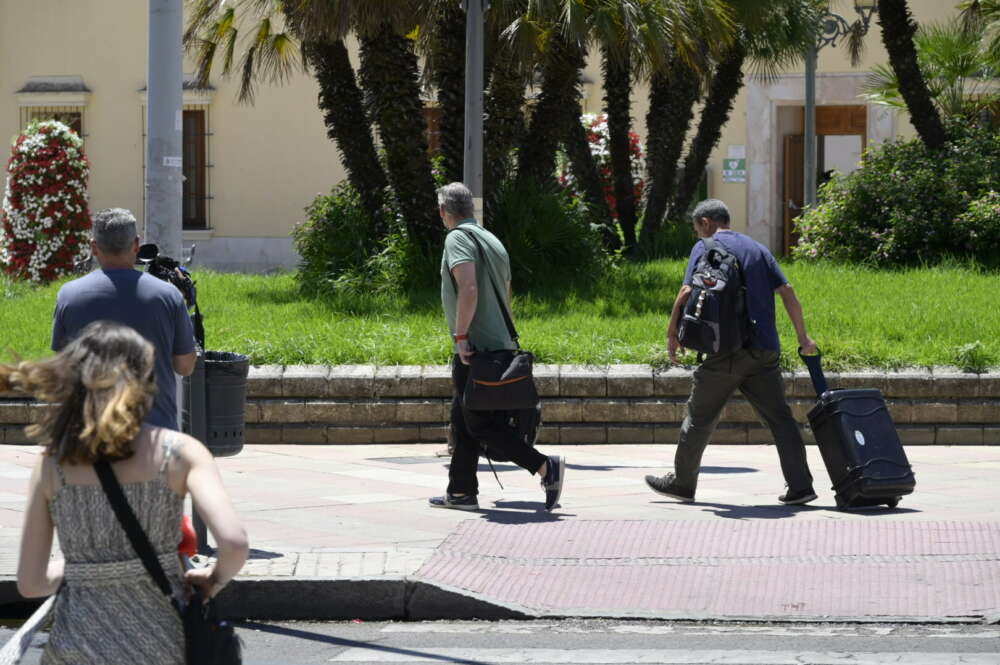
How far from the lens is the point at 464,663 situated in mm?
5758

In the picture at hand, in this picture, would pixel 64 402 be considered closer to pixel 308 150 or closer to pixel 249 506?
pixel 249 506

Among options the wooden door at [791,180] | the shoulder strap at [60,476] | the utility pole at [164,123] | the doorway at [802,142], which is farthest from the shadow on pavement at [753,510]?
the wooden door at [791,180]

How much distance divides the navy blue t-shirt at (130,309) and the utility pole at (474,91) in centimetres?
613

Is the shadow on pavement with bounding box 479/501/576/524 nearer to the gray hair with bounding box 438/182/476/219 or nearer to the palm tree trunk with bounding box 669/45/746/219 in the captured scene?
the gray hair with bounding box 438/182/476/219

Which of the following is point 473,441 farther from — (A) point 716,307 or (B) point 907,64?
(B) point 907,64

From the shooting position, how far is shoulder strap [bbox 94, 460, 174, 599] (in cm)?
333

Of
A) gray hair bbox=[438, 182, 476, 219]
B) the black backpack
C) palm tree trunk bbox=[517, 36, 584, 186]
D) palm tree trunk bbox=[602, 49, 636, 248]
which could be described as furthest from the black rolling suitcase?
palm tree trunk bbox=[602, 49, 636, 248]

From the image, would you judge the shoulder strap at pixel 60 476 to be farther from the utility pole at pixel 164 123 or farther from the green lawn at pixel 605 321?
the green lawn at pixel 605 321

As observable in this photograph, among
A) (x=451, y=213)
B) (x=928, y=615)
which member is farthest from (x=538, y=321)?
(x=928, y=615)

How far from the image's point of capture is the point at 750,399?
345 inches

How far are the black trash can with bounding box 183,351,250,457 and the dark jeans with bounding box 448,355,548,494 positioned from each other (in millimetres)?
1512

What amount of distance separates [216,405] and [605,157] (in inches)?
663

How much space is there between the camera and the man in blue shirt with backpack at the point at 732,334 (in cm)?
848

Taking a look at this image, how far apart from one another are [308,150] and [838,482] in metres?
22.0
